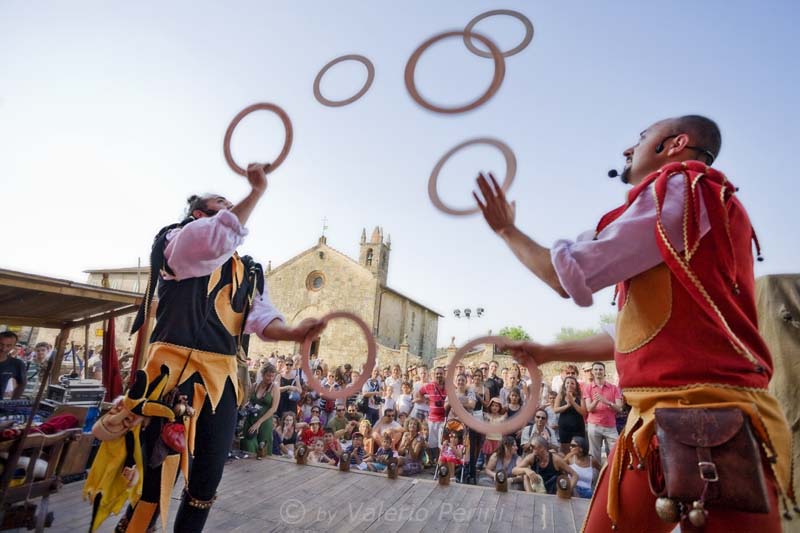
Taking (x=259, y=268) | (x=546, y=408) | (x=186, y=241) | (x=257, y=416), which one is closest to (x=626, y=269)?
(x=186, y=241)

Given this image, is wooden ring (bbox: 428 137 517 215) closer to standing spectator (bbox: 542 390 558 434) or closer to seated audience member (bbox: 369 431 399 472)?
standing spectator (bbox: 542 390 558 434)

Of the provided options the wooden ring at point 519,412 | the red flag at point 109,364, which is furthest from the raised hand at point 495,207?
the red flag at point 109,364

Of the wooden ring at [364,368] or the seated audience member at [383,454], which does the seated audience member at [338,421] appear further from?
the wooden ring at [364,368]

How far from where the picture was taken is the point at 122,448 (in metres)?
2.52

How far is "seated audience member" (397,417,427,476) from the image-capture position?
327 inches

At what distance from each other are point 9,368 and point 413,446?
22.1 feet

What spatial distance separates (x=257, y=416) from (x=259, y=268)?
5665 mm

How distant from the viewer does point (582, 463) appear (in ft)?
23.2

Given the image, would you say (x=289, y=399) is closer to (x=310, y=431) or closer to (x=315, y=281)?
(x=310, y=431)

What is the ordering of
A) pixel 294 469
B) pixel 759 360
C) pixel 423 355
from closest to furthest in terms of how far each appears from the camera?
pixel 759 360 < pixel 294 469 < pixel 423 355

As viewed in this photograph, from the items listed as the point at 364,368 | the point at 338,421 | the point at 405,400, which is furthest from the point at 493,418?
the point at 364,368

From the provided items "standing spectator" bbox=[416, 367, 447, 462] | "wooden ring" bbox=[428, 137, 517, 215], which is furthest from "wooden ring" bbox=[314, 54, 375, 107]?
"standing spectator" bbox=[416, 367, 447, 462]

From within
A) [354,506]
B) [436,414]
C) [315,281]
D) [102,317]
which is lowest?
[354,506]

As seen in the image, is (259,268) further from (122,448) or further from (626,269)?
(626,269)
